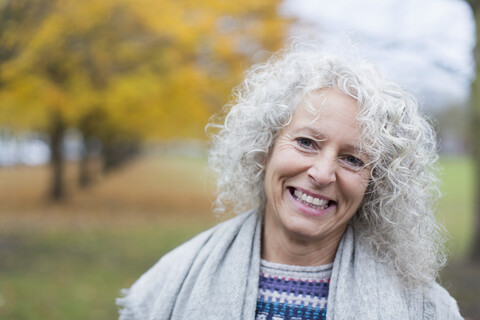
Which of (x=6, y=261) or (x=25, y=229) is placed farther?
(x=25, y=229)

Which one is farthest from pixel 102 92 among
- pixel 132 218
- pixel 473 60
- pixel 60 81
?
pixel 473 60

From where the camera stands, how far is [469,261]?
804 cm

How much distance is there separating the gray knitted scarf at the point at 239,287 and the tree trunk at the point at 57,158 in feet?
41.9

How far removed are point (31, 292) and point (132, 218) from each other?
6.91 m

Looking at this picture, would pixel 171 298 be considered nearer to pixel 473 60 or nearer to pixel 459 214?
pixel 473 60

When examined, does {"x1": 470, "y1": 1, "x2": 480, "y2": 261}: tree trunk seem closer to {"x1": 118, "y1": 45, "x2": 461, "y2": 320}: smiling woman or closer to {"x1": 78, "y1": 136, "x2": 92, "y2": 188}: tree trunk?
{"x1": 118, "y1": 45, "x2": 461, "y2": 320}: smiling woman

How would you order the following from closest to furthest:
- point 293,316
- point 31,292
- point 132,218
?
point 293,316
point 31,292
point 132,218

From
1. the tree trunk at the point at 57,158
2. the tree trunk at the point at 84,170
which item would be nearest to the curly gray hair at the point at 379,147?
the tree trunk at the point at 57,158

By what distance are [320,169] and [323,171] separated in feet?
0.05

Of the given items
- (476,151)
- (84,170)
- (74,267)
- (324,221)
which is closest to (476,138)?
(476,151)

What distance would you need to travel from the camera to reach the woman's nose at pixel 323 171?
1.78m

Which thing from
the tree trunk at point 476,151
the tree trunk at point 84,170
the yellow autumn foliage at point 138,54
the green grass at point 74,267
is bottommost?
the tree trunk at point 84,170

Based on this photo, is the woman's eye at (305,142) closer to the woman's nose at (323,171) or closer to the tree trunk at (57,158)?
the woman's nose at (323,171)

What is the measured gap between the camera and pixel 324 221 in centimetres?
186
